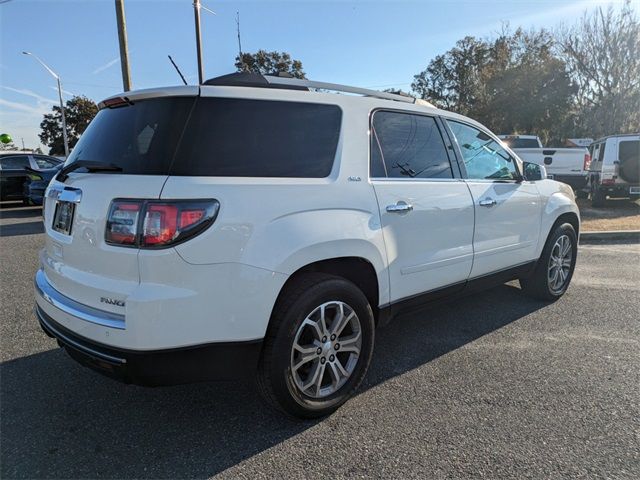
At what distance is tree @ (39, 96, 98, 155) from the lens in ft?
151

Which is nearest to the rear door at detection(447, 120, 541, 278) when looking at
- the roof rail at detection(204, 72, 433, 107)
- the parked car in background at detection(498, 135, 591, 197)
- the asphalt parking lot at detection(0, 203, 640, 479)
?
the asphalt parking lot at detection(0, 203, 640, 479)

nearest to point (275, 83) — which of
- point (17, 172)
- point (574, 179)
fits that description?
point (574, 179)

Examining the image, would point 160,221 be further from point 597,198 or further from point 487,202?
point 597,198

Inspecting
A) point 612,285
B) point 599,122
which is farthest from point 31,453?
point 599,122

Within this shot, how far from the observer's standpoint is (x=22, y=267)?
6.37 metres

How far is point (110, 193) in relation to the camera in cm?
233

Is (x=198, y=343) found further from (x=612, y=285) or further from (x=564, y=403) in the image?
(x=612, y=285)

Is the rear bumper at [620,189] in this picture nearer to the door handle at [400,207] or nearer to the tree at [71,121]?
the door handle at [400,207]

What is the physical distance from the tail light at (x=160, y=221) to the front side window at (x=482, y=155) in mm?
2392

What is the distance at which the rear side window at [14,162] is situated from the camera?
1477 centimetres

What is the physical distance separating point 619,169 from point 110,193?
13.7 meters

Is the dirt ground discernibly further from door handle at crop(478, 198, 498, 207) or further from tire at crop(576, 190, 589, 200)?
door handle at crop(478, 198, 498, 207)

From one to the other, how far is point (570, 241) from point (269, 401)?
395 centimetres

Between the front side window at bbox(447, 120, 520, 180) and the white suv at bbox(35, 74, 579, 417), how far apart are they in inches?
20.6
